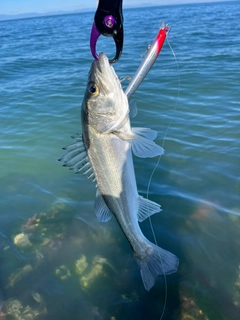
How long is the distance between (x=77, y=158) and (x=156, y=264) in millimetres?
1203

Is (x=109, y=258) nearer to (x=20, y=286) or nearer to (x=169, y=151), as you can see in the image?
(x=20, y=286)

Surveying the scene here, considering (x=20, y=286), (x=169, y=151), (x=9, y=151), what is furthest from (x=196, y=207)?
(x=9, y=151)

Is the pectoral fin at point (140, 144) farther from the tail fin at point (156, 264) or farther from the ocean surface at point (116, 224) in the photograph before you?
the ocean surface at point (116, 224)

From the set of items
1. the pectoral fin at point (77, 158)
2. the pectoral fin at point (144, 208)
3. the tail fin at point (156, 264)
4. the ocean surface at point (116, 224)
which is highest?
the pectoral fin at point (77, 158)

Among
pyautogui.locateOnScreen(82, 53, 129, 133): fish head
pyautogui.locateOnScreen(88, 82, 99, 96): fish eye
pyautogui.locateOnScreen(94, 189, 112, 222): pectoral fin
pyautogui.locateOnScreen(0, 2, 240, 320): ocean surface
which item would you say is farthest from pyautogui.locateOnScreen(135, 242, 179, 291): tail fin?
pyautogui.locateOnScreen(88, 82, 99, 96): fish eye

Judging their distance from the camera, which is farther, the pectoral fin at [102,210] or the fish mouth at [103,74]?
the pectoral fin at [102,210]

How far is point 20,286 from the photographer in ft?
13.4

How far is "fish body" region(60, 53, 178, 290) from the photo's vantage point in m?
2.59

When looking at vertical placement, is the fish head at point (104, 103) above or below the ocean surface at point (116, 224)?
above

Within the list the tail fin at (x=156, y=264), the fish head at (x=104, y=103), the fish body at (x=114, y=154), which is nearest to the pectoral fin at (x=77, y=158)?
the fish body at (x=114, y=154)

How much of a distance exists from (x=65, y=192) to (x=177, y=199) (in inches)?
75.1

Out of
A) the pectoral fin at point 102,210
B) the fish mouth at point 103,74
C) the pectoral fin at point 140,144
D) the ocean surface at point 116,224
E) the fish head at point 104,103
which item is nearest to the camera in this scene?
the fish mouth at point 103,74

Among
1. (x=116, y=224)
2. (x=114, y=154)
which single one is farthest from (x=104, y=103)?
(x=116, y=224)

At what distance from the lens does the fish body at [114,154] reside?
8.49ft
